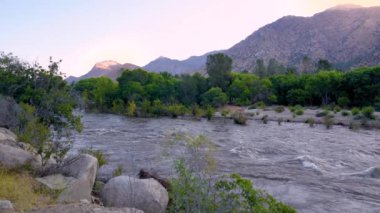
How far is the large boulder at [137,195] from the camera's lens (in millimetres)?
11922

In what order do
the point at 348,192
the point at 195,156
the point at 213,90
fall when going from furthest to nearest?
the point at 213,90
the point at 348,192
the point at 195,156

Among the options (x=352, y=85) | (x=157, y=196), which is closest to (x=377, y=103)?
(x=352, y=85)

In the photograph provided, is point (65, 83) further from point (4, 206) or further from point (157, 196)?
point (4, 206)

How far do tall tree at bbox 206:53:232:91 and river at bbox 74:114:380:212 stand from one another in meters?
48.4

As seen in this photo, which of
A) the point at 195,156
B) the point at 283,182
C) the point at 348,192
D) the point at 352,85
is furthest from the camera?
the point at 352,85

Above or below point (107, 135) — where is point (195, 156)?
above

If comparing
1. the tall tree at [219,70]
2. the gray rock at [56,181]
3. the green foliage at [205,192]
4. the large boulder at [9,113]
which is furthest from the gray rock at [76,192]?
the tall tree at [219,70]

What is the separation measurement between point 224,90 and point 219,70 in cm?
441

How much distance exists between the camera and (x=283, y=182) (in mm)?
18734

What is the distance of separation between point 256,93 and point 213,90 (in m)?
9.76

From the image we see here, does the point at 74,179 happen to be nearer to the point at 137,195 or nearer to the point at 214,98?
the point at 137,195

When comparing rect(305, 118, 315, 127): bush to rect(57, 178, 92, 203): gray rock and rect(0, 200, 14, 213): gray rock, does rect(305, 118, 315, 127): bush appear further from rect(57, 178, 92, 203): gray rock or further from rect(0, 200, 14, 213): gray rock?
rect(0, 200, 14, 213): gray rock

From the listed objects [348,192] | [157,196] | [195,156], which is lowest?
[348,192]

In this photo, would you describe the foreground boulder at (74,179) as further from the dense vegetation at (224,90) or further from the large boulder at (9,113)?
the dense vegetation at (224,90)
